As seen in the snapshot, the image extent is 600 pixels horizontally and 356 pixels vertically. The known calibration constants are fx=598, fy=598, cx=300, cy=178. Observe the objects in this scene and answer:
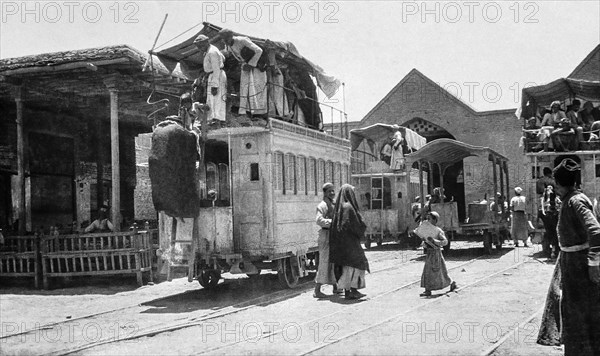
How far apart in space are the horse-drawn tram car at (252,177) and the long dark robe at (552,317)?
550cm

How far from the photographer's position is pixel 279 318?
8570 mm

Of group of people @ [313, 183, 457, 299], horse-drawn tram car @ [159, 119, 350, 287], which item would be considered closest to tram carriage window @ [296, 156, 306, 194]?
horse-drawn tram car @ [159, 119, 350, 287]

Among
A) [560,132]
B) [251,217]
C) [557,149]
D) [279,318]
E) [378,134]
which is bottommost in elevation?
[279,318]

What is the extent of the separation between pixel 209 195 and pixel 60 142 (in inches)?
340

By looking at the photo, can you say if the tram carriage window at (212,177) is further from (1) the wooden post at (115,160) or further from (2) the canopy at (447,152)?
(2) the canopy at (447,152)

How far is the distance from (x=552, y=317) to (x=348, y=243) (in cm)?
447

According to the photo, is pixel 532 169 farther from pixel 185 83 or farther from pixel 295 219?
pixel 185 83

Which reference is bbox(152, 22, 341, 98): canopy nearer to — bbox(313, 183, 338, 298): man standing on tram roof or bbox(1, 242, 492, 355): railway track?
bbox(313, 183, 338, 298): man standing on tram roof

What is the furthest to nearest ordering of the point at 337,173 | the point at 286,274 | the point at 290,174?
the point at 337,173
the point at 290,174
the point at 286,274

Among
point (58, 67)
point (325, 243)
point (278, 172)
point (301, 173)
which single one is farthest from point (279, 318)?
point (58, 67)

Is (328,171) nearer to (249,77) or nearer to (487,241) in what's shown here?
(249,77)

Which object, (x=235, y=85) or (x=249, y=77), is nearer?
(x=249, y=77)

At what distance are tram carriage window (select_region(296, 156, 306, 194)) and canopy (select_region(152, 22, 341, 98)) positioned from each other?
7.23 feet

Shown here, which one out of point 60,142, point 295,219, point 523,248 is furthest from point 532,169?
point 60,142
